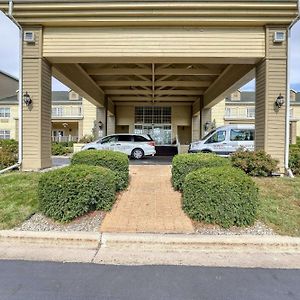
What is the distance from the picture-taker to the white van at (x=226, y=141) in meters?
16.8

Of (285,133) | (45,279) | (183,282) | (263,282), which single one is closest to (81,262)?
(45,279)

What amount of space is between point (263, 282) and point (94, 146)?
15.3 m

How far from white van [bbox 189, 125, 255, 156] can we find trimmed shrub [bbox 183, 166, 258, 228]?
1112cm

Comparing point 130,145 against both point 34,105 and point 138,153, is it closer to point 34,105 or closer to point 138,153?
point 138,153

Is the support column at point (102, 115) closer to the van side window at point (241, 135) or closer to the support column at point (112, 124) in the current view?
the support column at point (112, 124)

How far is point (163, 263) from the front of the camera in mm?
4219

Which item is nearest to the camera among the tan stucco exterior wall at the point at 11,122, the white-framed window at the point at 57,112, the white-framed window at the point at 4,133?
the white-framed window at the point at 57,112

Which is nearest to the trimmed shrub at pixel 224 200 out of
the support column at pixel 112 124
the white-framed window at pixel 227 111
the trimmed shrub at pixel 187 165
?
the trimmed shrub at pixel 187 165

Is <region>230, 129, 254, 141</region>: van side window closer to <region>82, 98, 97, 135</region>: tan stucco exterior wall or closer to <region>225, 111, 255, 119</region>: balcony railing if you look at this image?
<region>225, 111, 255, 119</region>: balcony railing

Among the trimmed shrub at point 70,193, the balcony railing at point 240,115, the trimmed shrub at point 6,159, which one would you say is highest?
the balcony railing at point 240,115

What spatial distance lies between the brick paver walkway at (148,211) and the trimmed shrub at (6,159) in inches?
180

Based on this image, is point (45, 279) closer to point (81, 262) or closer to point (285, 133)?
point (81, 262)

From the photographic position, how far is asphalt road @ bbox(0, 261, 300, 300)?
338cm

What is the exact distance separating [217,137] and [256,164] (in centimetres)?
820
